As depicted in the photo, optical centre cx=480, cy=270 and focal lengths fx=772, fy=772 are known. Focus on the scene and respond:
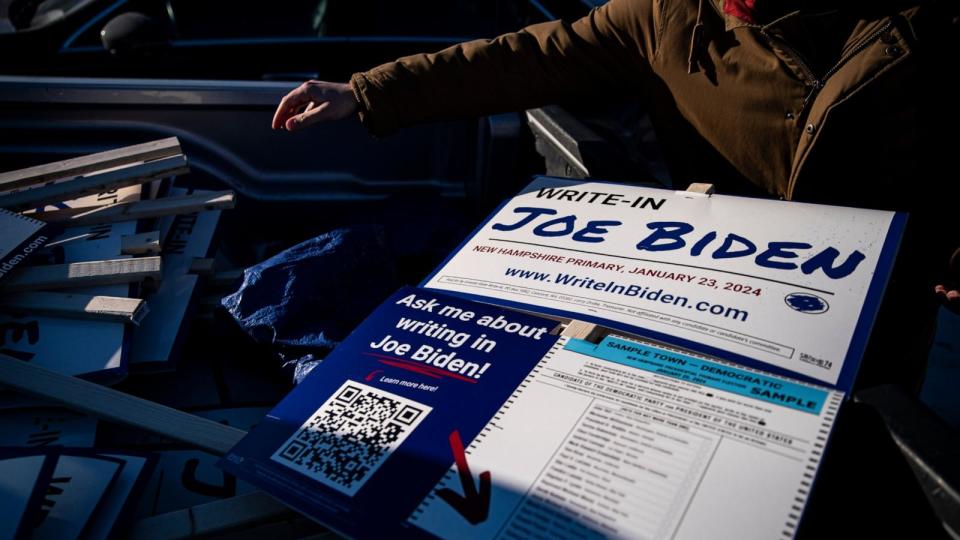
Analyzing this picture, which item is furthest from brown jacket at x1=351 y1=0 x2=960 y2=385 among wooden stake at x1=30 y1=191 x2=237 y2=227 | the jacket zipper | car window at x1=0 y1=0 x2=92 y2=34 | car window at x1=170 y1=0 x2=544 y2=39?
car window at x1=0 y1=0 x2=92 y2=34

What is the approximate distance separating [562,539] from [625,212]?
2.56 feet

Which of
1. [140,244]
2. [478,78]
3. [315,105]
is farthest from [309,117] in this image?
[140,244]

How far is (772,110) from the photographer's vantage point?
1.64 m

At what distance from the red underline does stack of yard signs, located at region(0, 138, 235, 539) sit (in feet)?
1.68

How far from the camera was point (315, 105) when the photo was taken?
78.3 inches

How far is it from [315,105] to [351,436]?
41.9 inches

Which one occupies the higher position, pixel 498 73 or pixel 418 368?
pixel 498 73

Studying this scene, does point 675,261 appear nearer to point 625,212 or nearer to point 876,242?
point 625,212

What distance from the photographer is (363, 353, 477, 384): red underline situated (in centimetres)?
128

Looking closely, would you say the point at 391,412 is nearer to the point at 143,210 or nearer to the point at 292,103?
the point at 292,103

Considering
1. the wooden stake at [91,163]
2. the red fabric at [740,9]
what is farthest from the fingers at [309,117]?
the red fabric at [740,9]

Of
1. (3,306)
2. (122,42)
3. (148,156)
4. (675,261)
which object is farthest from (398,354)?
(122,42)

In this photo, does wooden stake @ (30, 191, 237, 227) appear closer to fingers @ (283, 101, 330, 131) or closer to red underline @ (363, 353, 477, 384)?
fingers @ (283, 101, 330, 131)

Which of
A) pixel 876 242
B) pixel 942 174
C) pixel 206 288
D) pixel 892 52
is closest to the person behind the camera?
pixel 876 242
